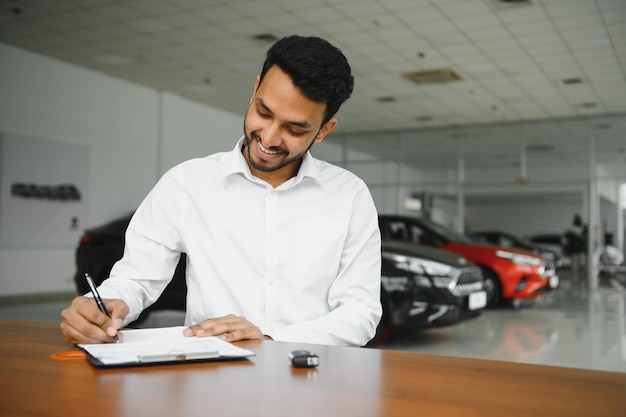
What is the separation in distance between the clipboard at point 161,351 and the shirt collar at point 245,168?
1.58ft

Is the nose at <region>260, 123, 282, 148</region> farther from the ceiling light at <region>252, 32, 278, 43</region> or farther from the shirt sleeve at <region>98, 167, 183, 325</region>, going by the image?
the ceiling light at <region>252, 32, 278, 43</region>

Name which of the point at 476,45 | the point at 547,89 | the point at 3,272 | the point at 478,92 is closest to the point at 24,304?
the point at 3,272

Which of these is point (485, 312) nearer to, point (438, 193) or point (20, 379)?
point (438, 193)

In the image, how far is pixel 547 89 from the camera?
956cm

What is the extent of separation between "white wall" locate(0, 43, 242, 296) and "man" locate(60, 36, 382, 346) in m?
7.20

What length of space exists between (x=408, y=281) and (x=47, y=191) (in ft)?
18.9

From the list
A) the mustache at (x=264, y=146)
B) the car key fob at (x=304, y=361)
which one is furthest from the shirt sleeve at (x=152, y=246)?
the car key fob at (x=304, y=361)

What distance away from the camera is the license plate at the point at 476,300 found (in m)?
4.84

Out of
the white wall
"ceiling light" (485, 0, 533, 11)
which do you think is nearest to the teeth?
"ceiling light" (485, 0, 533, 11)

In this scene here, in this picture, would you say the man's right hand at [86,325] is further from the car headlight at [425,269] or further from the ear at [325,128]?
the car headlight at [425,269]

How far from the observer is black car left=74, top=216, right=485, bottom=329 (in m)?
4.39

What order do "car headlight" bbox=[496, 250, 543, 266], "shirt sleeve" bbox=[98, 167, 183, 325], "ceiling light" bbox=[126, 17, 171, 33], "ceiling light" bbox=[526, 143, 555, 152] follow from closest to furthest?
"shirt sleeve" bbox=[98, 167, 183, 325], "ceiling light" bbox=[126, 17, 171, 33], "car headlight" bbox=[496, 250, 543, 266], "ceiling light" bbox=[526, 143, 555, 152]

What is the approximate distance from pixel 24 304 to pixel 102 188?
212 cm

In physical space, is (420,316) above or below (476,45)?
below
